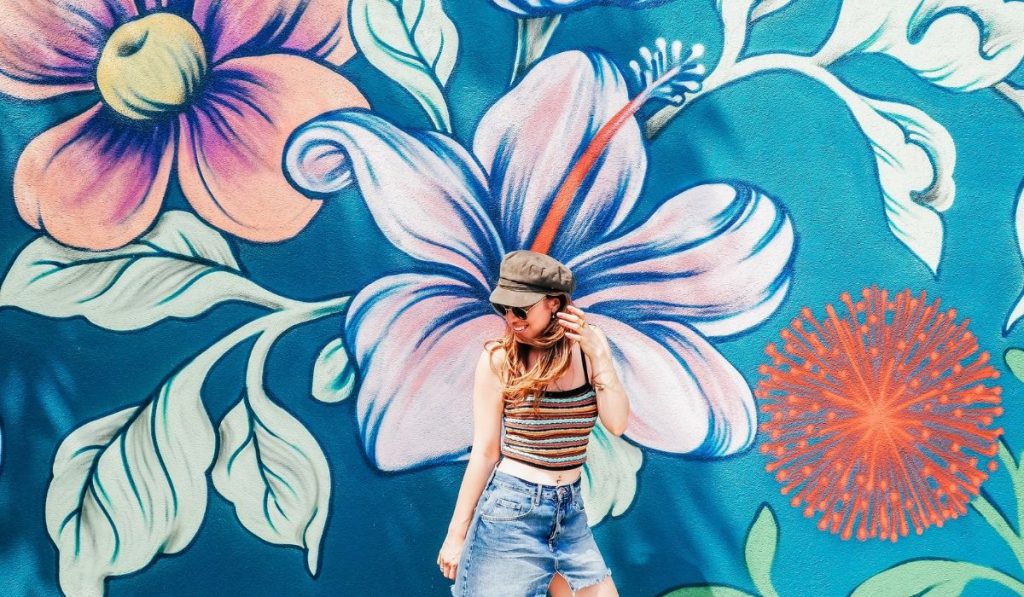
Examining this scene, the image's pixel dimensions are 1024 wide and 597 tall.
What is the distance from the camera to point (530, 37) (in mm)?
3920

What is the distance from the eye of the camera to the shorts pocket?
312 cm

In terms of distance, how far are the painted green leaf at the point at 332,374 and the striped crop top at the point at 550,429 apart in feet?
3.00

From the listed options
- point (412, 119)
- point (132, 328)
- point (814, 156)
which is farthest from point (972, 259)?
point (132, 328)

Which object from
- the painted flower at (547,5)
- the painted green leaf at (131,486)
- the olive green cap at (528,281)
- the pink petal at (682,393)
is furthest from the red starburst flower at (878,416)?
the painted green leaf at (131,486)

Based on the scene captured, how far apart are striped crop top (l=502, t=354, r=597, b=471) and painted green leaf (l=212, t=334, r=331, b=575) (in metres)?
1.04

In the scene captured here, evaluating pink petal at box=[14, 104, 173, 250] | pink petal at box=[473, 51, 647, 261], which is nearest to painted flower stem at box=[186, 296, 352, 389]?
pink petal at box=[14, 104, 173, 250]

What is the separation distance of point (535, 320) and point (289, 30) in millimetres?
1637

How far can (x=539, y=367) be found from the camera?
3.18 metres

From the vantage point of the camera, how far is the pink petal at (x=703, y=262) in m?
3.94

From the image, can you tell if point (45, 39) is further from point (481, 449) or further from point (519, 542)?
point (519, 542)

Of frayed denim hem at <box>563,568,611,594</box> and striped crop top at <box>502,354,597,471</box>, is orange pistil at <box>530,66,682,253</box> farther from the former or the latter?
frayed denim hem at <box>563,568,611,594</box>

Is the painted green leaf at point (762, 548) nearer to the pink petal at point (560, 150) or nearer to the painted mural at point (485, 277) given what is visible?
the painted mural at point (485, 277)

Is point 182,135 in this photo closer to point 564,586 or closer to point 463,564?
point 463,564

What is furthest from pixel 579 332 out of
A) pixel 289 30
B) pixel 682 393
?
pixel 289 30
